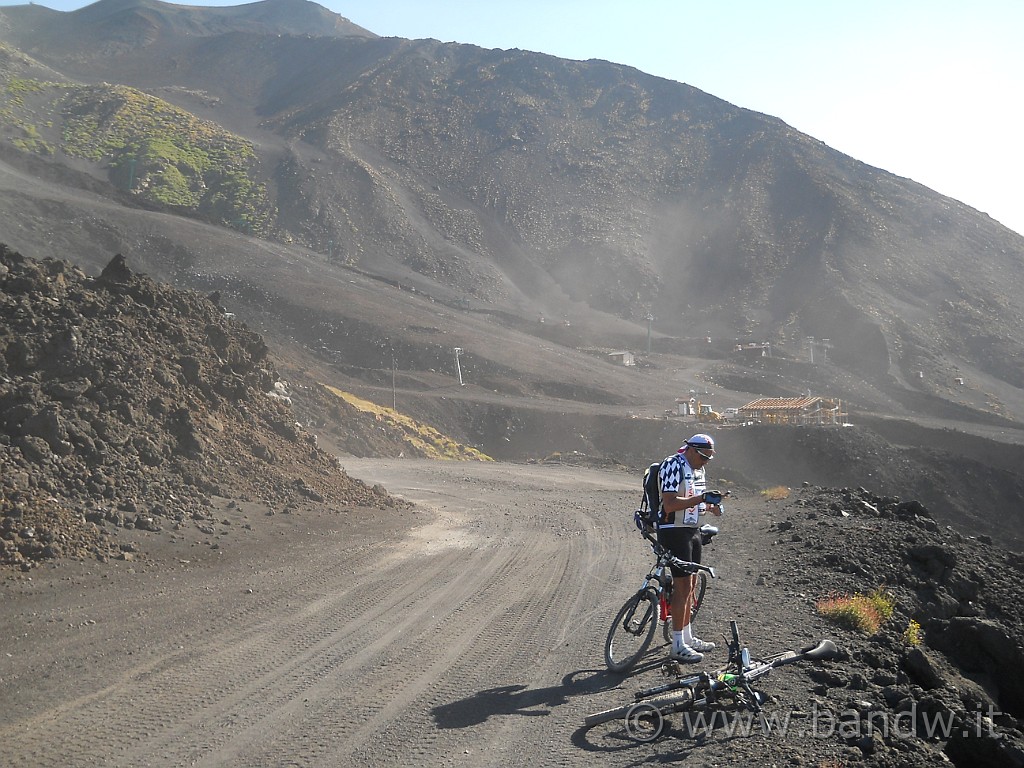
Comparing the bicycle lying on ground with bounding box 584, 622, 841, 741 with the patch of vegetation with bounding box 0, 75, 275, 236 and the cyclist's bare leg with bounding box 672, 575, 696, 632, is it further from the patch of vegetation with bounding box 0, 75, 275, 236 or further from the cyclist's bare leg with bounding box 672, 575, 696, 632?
the patch of vegetation with bounding box 0, 75, 275, 236

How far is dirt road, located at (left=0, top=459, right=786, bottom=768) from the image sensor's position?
539 cm

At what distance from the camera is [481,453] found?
41.1m

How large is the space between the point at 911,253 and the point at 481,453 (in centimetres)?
6839

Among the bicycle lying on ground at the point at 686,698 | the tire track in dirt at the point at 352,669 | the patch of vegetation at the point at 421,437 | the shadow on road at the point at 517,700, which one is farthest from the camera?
the patch of vegetation at the point at 421,437

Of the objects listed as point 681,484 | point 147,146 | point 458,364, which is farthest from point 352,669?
point 147,146

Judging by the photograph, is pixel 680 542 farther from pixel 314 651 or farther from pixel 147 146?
pixel 147 146

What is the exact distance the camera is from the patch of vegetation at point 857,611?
884cm

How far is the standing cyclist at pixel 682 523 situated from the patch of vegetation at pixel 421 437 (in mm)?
29380

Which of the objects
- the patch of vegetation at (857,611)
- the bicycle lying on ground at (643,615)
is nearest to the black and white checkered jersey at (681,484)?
the bicycle lying on ground at (643,615)

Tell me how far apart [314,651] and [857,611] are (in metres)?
5.76

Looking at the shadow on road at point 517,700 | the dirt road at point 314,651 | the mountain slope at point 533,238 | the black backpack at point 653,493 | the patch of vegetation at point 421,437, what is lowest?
the patch of vegetation at point 421,437

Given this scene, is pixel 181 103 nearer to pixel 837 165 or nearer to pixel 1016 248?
pixel 837 165

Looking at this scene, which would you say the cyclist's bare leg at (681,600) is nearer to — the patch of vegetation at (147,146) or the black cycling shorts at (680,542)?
the black cycling shorts at (680,542)

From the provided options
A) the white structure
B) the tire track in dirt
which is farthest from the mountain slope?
the tire track in dirt
